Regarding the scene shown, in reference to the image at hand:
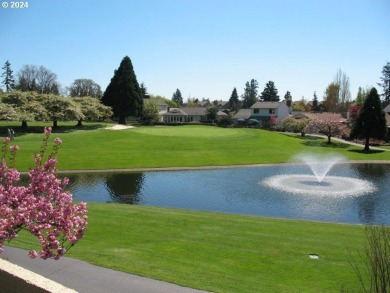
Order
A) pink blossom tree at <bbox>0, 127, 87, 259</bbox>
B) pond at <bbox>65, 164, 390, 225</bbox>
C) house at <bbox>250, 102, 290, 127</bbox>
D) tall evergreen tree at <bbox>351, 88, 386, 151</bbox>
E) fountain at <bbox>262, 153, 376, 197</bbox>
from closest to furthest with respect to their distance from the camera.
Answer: pink blossom tree at <bbox>0, 127, 87, 259</bbox> → pond at <bbox>65, 164, 390, 225</bbox> → fountain at <bbox>262, 153, 376, 197</bbox> → tall evergreen tree at <bbox>351, 88, 386, 151</bbox> → house at <bbox>250, 102, 290, 127</bbox>

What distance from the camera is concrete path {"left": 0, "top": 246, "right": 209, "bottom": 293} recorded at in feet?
32.3

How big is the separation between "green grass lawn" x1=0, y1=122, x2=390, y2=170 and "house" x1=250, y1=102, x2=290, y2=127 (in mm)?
37185

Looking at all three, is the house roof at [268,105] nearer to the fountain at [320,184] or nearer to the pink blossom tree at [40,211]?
the fountain at [320,184]

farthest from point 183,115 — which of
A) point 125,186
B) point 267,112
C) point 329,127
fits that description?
point 125,186

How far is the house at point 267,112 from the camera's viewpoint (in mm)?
103062

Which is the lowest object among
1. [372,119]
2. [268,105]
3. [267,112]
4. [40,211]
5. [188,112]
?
[40,211]

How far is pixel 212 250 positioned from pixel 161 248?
1844mm

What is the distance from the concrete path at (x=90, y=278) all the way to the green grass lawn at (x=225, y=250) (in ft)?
1.27

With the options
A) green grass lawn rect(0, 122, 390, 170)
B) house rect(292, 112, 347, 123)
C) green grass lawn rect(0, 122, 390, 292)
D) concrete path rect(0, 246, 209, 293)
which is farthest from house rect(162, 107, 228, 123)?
concrete path rect(0, 246, 209, 293)

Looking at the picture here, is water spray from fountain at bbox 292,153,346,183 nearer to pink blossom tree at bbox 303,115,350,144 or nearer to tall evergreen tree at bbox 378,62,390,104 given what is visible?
pink blossom tree at bbox 303,115,350,144

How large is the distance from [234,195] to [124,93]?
5903 centimetres

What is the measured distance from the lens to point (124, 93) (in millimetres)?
81625

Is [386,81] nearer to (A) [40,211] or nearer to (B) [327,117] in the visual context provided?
(B) [327,117]

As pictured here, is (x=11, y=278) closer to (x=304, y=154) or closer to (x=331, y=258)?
(x=331, y=258)
